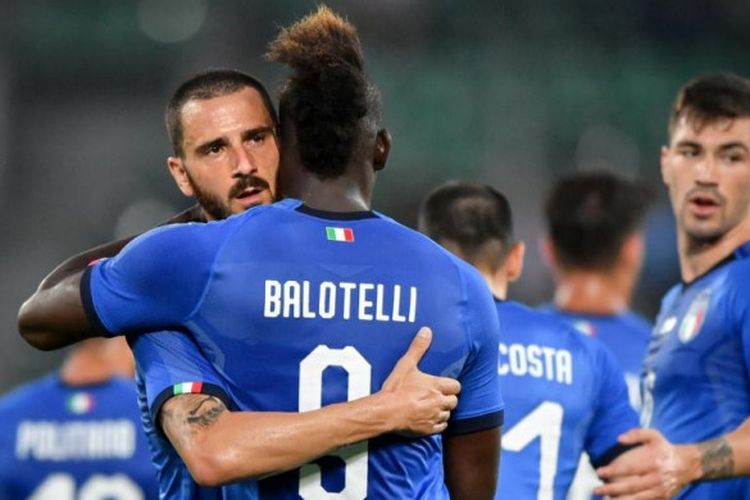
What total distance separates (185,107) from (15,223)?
33.0 feet

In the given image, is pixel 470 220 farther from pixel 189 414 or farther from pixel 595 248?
pixel 595 248

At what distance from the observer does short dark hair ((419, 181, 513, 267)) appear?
5.03 metres

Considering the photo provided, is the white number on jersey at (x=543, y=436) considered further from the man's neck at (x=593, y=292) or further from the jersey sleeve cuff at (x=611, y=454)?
the man's neck at (x=593, y=292)

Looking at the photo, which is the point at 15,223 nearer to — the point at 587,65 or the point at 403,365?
the point at 587,65

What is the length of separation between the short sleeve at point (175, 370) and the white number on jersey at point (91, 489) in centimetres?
348

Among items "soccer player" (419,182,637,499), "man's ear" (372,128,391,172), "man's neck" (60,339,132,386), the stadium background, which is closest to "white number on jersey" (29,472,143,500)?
"man's neck" (60,339,132,386)

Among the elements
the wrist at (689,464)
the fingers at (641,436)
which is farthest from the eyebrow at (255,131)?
the wrist at (689,464)

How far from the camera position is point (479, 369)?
3.64 m

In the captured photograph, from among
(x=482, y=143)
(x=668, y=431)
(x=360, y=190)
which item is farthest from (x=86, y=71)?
(x=360, y=190)

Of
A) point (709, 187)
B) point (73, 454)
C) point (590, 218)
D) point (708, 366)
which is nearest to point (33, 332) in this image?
point (708, 366)

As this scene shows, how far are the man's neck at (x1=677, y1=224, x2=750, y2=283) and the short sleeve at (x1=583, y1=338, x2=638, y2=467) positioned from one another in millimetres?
742

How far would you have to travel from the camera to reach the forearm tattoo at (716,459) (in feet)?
14.7

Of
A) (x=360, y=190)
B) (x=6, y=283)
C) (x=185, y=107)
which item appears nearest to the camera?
(x=360, y=190)

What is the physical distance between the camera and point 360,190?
3.63m
